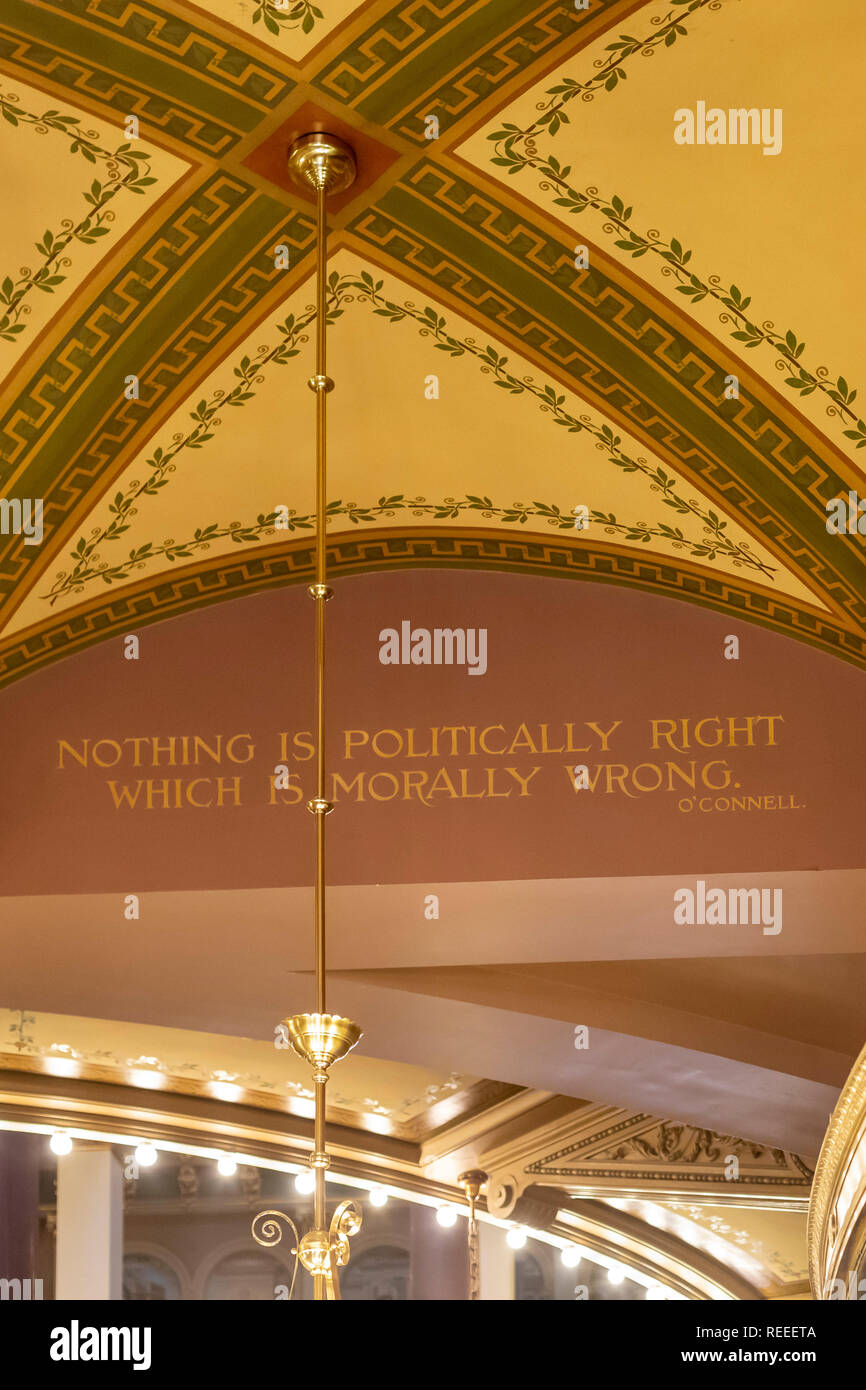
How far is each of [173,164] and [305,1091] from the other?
20.6 feet

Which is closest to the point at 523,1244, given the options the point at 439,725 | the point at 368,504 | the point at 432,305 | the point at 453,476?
the point at 439,725

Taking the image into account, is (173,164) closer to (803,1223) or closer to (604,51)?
(604,51)

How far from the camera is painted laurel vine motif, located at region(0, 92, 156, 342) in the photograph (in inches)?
168

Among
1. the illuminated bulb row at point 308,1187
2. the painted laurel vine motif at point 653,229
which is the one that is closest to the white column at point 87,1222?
the illuminated bulb row at point 308,1187

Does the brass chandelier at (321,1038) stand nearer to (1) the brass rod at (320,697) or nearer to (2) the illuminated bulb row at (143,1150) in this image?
(1) the brass rod at (320,697)

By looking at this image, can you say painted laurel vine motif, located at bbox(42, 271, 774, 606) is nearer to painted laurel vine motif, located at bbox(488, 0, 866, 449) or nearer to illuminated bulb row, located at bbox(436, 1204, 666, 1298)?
painted laurel vine motif, located at bbox(488, 0, 866, 449)

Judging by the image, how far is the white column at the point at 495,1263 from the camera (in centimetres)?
1405

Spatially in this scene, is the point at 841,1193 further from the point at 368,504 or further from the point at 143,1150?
the point at 143,1150

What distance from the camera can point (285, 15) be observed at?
4.02 m

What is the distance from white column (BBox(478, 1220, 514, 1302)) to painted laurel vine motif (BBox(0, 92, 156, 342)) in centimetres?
1085

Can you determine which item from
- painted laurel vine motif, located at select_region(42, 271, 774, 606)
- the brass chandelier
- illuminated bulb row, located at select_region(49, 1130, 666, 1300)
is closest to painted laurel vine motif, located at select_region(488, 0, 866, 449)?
the brass chandelier

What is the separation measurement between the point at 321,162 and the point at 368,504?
63.5 inches

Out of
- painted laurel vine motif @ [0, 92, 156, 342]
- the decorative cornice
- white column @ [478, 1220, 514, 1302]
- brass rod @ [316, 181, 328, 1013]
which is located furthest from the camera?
white column @ [478, 1220, 514, 1302]

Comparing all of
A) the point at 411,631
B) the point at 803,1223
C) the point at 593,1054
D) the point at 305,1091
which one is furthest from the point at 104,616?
the point at 803,1223
